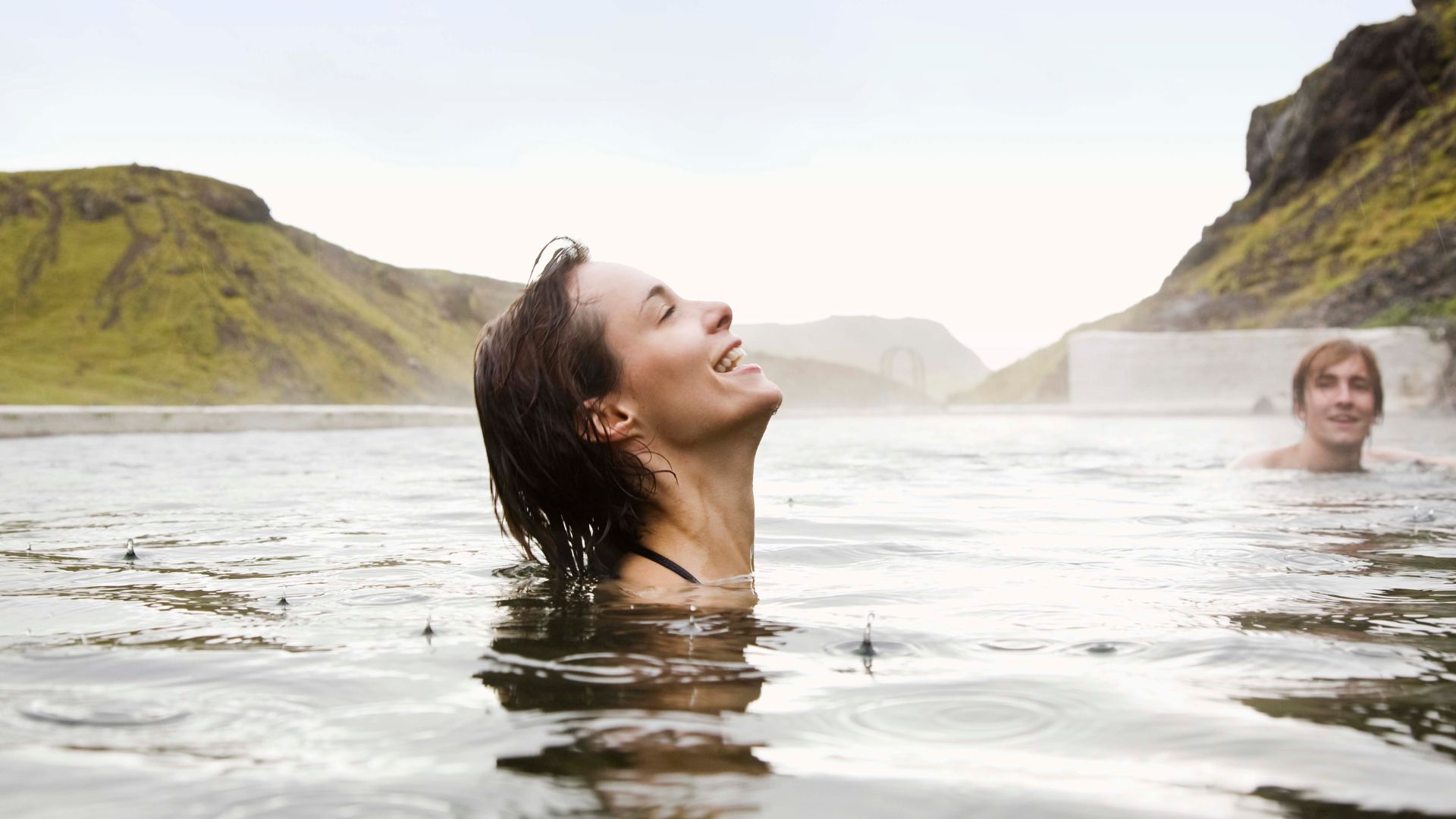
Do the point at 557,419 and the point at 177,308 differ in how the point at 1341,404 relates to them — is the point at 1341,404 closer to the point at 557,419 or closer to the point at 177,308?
the point at 557,419

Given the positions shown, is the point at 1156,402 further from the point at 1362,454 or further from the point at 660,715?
the point at 660,715

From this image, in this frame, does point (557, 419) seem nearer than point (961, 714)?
No

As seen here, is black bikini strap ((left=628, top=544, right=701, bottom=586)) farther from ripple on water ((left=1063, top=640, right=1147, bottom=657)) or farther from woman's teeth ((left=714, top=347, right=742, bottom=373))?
ripple on water ((left=1063, top=640, right=1147, bottom=657))

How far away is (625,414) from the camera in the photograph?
2865mm

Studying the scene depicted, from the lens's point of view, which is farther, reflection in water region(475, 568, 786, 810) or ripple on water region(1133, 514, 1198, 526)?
ripple on water region(1133, 514, 1198, 526)

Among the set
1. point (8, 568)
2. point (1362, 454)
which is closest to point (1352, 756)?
point (8, 568)

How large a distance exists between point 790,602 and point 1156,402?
86.3 ft

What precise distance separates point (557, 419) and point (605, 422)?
12 centimetres

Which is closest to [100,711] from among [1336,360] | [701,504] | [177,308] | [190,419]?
[701,504]

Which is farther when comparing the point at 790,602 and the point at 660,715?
the point at 790,602

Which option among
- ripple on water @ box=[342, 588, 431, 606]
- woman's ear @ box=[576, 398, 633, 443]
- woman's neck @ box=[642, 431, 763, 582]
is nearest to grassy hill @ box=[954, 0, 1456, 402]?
woman's neck @ box=[642, 431, 763, 582]

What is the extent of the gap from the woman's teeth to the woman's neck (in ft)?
0.58

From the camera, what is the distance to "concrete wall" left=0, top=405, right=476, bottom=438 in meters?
16.1

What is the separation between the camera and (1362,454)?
7598mm
